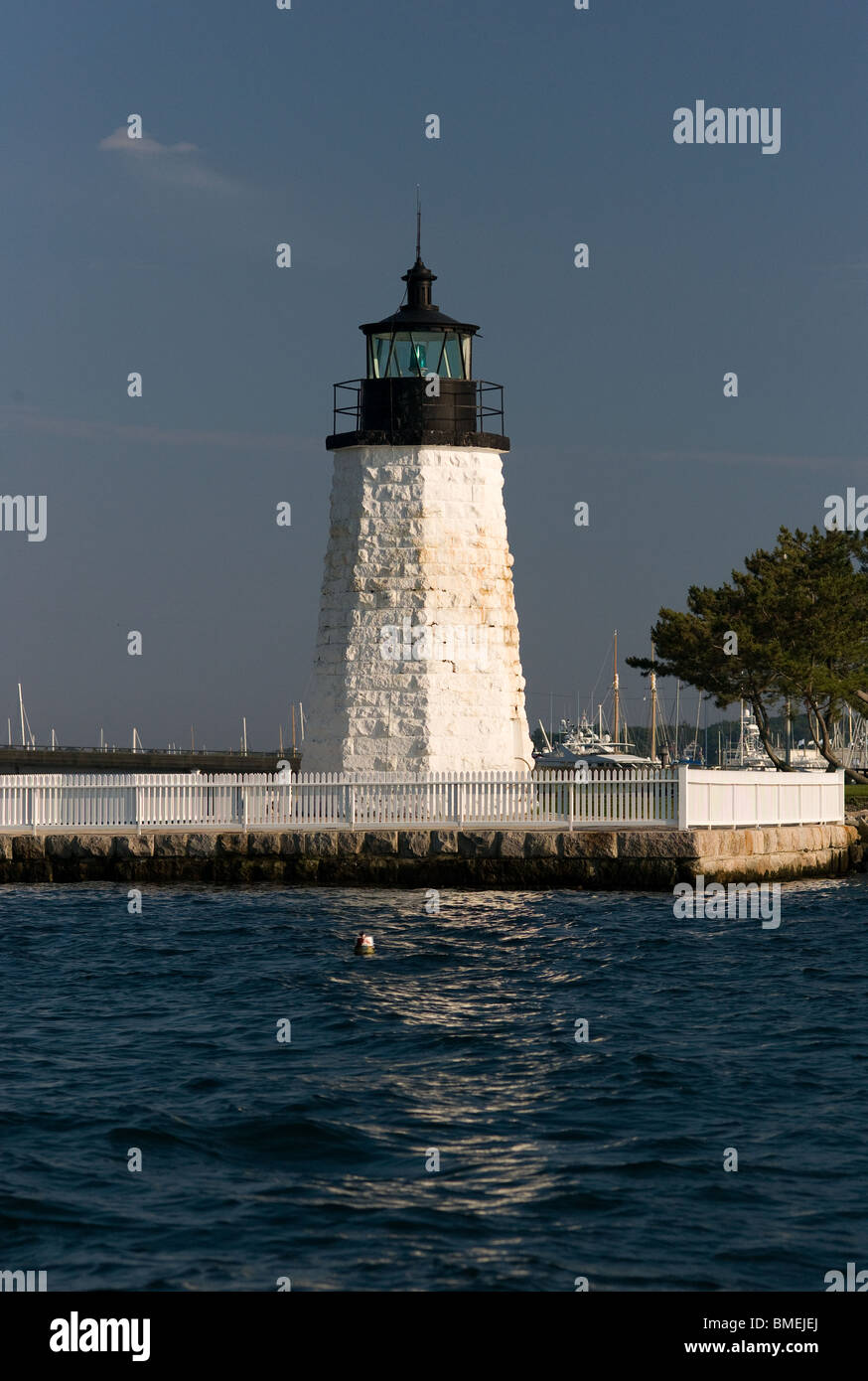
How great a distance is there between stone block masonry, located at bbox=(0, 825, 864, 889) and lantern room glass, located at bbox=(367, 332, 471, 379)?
10.1 m

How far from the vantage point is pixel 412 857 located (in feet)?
89.6

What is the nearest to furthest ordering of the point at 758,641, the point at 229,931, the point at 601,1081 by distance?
the point at 601,1081 < the point at 229,931 < the point at 758,641

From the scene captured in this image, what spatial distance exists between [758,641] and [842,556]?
13.1ft

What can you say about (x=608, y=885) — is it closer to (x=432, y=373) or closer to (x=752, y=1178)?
(x=432, y=373)

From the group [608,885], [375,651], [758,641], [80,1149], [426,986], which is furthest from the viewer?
[758,641]

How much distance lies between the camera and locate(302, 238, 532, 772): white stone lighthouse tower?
30.8 meters

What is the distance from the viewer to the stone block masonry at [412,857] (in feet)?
88.1

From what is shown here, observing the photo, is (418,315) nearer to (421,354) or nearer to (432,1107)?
(421,354)

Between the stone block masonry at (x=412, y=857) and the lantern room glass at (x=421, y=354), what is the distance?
10.1 metres

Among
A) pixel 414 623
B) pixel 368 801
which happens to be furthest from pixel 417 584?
pixel 368 801

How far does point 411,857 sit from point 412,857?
17mm

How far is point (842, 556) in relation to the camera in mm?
49062
